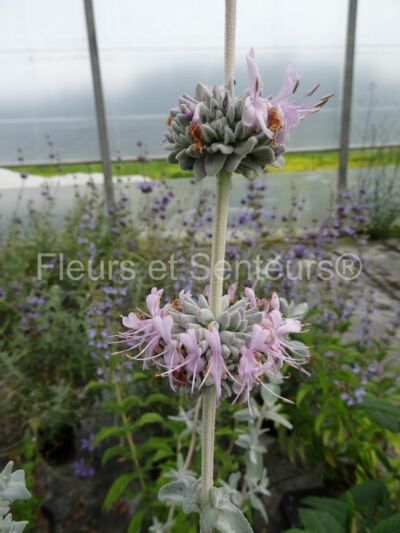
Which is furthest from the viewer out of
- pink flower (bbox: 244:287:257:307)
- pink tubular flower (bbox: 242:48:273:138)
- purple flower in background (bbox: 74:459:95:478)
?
purple flower in background (bbox: 74:459:95:478)

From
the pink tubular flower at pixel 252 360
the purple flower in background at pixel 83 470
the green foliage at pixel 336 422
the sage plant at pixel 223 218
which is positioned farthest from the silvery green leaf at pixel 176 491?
the purple flower in background at pixel 83 470

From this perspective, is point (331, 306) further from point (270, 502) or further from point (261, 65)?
point (261, 65)

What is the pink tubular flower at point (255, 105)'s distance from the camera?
0.41 m

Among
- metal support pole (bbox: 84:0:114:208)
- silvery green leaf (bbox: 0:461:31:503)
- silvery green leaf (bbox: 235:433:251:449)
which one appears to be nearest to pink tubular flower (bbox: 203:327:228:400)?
silvery green leaf (bbox: 0:461:31:503)

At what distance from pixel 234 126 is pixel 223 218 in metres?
0.10

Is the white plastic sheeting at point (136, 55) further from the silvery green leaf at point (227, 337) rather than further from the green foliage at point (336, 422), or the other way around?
the silvery green leaf at point (227, 337)

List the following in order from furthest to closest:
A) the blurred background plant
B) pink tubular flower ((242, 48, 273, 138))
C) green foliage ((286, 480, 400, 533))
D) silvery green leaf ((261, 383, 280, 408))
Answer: the blurred background plant
silvery green leaf ((261, 383, 280, 408))
green foliage ((286, 480, 400, 533))
pink tubular flower ((242, 48, 273, 138))

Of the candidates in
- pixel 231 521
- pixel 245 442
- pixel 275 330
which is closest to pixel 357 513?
pixel 245 442

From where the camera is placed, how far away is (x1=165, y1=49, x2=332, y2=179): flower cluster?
431 millimetres

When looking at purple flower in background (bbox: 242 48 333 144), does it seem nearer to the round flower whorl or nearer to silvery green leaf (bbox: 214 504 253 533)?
the round flower whorl

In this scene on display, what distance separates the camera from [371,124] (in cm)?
354

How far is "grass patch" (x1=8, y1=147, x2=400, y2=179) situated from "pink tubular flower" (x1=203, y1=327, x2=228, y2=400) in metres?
2.65

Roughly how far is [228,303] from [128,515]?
1056mm

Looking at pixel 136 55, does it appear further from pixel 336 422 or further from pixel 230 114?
pixel 230 114
